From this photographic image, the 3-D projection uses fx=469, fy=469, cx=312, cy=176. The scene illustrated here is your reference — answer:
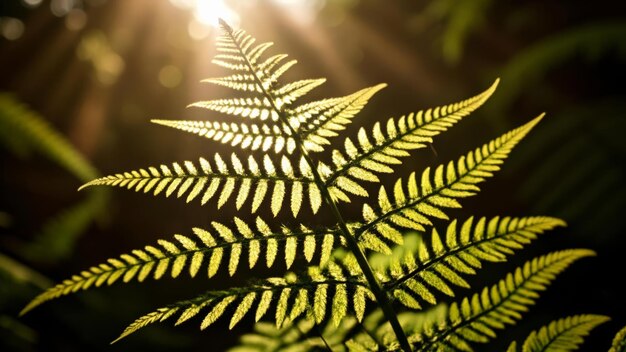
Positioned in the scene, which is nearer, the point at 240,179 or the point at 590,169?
the point at 240,179

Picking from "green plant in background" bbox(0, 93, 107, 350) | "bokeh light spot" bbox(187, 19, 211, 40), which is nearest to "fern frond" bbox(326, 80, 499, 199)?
"green plant in background" bbox(0, 93, 107, 350)

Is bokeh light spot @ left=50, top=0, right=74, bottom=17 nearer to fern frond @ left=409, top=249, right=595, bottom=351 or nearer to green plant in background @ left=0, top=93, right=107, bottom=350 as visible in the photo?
green plant in background @ left=0, top=93, right=107, bottom=350

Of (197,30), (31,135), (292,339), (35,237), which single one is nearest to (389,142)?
(292,339)

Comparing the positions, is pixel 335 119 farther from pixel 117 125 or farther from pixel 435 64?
pixel 117 125

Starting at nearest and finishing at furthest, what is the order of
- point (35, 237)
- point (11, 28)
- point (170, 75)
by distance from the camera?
point (35, 237)
point (11, 28)
point (170, 75)

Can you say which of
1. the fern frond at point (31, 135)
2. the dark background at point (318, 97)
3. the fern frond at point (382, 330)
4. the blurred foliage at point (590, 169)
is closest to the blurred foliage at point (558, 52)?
the dark background at point (318, 97)

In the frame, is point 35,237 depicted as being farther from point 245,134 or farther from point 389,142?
point 389,142

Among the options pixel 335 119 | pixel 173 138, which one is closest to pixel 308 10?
pixel 173 138

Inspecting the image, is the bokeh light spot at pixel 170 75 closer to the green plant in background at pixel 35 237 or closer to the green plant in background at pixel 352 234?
the green plant in background at pixel 35 237
